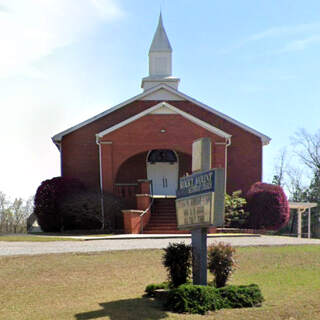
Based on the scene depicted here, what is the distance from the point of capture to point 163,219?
24391 mm

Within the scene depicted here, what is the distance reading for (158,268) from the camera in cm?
1292

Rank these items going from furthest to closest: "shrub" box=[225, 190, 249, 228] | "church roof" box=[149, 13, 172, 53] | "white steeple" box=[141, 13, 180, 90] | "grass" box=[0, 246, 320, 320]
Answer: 1. "church roof" box=[149, 13, 172, 53]
2. "white steeple" box=[141, 13, 180, 90]
3. "shrub" box=[225, 190, 249, 228]
4. "grass" box=[0, 246, 320, 320]

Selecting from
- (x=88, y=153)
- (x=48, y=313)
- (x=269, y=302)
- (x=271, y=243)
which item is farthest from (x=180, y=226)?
(x=88, y=153)

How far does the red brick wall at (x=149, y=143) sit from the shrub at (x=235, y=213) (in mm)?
2261

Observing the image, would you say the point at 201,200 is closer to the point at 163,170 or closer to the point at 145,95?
the point at 163,170

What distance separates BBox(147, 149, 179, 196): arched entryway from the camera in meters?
29.3

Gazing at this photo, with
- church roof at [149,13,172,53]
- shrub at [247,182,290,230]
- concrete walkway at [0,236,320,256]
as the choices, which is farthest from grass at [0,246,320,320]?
church roof at [149,13,172,53]

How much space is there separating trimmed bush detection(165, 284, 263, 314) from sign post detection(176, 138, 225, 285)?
1.78 ft

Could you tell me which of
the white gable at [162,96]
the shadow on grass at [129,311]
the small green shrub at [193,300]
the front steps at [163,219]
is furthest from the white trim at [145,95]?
the small green shrub at [193,300]

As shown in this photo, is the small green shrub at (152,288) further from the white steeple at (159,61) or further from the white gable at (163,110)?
the white steeple at (159,61)

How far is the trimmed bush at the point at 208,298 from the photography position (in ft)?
28.9

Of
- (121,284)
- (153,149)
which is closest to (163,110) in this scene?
(153,149)

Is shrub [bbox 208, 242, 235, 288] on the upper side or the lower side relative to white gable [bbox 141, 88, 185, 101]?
lower

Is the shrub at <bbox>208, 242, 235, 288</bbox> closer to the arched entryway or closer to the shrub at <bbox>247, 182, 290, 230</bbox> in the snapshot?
the shrub at <bbox>247, 182, 290, 230</bbox>
